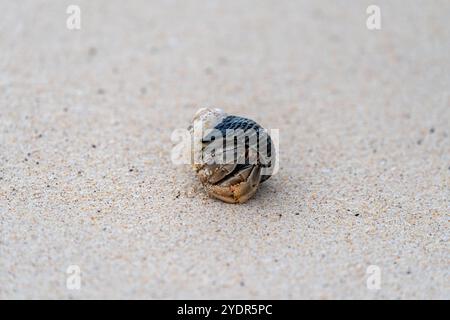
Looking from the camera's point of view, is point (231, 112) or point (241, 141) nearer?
point (241, 141)

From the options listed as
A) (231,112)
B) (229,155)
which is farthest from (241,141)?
(231,112)

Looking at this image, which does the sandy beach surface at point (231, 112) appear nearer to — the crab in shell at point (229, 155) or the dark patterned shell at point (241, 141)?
the crab in shell at point (229, 155)

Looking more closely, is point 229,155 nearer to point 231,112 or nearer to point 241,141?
point 241,141

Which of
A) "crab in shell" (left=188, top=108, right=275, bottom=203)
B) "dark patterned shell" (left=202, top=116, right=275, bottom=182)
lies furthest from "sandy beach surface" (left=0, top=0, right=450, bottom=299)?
"dark patterned shell" (left=202, top=116, right=275, bottom=182)

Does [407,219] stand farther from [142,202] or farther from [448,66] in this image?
[448,66]

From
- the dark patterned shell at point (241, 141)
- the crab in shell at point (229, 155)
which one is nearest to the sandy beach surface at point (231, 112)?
the crab in shell at point (229, 155)

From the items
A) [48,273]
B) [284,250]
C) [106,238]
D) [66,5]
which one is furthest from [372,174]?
[66,5]
